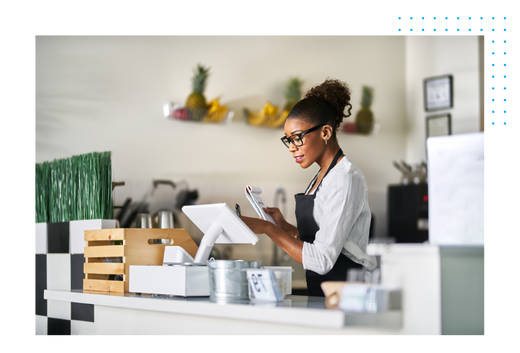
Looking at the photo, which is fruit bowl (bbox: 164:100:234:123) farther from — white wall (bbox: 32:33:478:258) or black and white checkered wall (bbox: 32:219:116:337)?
black and white checkered wall (bbox: 32:219:116:337)

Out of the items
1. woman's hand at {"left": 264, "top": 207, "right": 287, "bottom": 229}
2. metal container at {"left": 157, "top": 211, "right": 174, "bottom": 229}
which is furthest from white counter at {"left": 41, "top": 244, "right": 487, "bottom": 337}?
metal container at {"left": 157, "top": 211, "right": 174, "bottom": 229}

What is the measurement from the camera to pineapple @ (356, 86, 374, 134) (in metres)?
4.49

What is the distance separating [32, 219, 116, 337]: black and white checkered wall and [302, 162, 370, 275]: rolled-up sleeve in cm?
90

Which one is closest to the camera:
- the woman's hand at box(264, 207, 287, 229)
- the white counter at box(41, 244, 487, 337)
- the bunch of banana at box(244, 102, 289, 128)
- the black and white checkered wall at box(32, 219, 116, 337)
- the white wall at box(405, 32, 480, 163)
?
the white counter at box(41, 244, 487, 337)

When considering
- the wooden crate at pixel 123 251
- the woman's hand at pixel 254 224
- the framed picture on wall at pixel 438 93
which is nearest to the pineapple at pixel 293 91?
the framed picture on wall at pixel 438 93

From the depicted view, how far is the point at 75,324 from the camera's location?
6.65 feet

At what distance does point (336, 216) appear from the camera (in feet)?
5.30

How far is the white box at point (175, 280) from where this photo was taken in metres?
1.57

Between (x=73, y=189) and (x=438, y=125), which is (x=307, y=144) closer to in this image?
(x=73, y=189)

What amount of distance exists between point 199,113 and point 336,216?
2277 mm

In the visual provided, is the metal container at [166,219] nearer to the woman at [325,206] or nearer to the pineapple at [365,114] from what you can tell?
the woman at [325,206]
